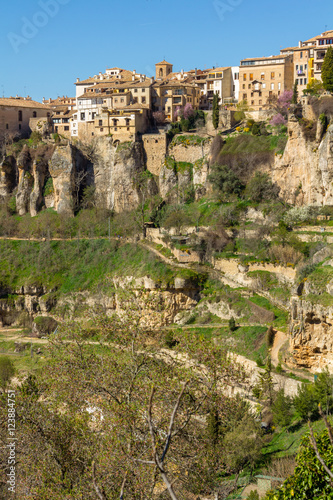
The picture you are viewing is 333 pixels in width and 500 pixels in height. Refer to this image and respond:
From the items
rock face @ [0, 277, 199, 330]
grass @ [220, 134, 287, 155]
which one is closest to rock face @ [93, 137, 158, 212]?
grass @ [220, 134, 287, 155]

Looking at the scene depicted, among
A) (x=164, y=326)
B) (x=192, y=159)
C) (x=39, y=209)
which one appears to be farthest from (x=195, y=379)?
(x=39, y=209)

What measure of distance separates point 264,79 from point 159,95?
10.3 m

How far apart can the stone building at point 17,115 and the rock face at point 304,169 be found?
26.8m

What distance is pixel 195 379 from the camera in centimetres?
2005

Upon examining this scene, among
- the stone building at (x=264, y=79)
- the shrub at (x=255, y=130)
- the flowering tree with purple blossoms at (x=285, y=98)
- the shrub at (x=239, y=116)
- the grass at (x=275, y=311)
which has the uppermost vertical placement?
the stone building at (x=264, y=79)

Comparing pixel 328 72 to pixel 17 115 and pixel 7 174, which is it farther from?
pixel 17 115

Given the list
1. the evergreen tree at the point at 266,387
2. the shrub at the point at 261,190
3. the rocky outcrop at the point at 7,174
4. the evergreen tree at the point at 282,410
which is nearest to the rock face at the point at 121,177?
the rocky outcrop at the point at 7,174

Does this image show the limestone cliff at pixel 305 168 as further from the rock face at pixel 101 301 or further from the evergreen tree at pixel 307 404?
the evergreen tree at pixel 307 404

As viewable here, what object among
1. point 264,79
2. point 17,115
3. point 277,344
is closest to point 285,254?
point 277,344

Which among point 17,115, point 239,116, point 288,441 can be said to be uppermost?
point 17,115

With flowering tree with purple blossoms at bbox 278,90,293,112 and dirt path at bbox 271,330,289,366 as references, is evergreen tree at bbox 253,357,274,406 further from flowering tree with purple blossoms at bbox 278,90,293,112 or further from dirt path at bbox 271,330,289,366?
flowering tree with purple blossoms at bbox 278,90,293,112

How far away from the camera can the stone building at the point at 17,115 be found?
61.4m

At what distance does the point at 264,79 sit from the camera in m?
59.2

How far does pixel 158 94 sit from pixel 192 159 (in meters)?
9.07
